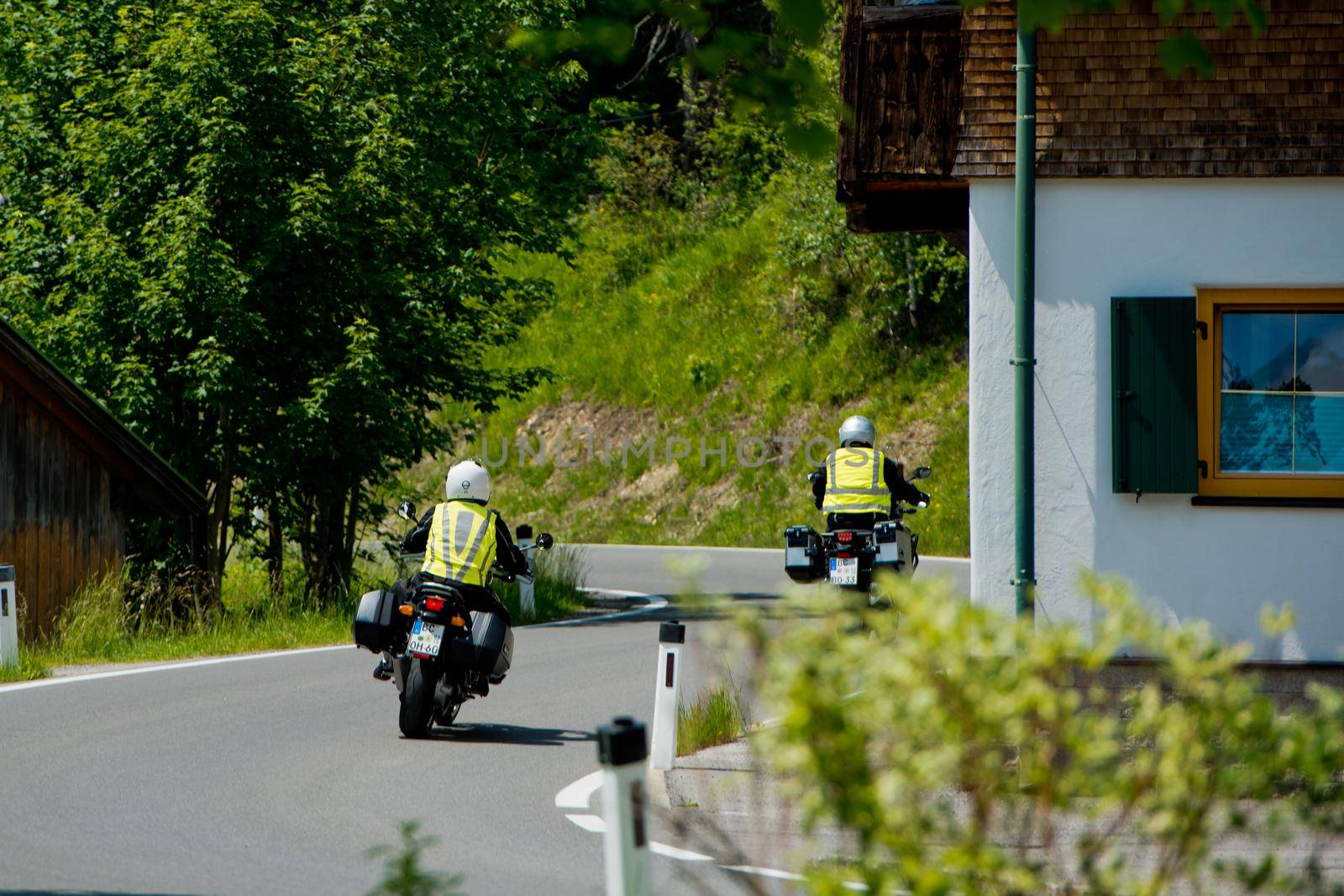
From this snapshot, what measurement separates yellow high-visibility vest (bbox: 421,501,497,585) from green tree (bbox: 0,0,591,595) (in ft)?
27.3

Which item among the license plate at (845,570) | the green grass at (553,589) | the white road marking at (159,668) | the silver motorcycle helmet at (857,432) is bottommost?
the white road marking at (159,668)

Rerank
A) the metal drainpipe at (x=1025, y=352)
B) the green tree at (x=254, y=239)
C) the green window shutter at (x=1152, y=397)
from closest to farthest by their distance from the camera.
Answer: the metal drainpipe at (x=1025, y=352) → the green window shutter at (x=1152, y=397) → the green tree at (x=254, y=239)

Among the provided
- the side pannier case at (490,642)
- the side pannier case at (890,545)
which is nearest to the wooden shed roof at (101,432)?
the side pannier case at (490,642)

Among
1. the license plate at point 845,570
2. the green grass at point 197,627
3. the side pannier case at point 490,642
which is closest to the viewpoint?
the side pannier case at point 490,642

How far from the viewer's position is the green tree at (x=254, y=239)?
19.5 metres

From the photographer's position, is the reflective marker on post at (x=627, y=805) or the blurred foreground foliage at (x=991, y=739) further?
the reflective marker on post at (x=627, y=805)

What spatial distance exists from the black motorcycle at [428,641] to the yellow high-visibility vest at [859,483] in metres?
3.57

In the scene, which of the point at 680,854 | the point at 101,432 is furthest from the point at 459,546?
the point at 101,432

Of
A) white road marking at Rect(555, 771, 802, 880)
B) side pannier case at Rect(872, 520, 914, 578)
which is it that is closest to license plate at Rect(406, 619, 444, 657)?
white road marking at Rect(555, 771, 802, 880)

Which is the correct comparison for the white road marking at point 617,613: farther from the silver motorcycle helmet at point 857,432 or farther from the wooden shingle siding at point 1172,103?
the wooden shingle siding at point 1172,103

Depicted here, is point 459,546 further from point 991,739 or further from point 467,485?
point 991,739

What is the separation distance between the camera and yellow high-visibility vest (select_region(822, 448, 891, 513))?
14.0m

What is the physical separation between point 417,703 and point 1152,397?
4.91 metres

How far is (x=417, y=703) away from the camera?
37.2 feet
